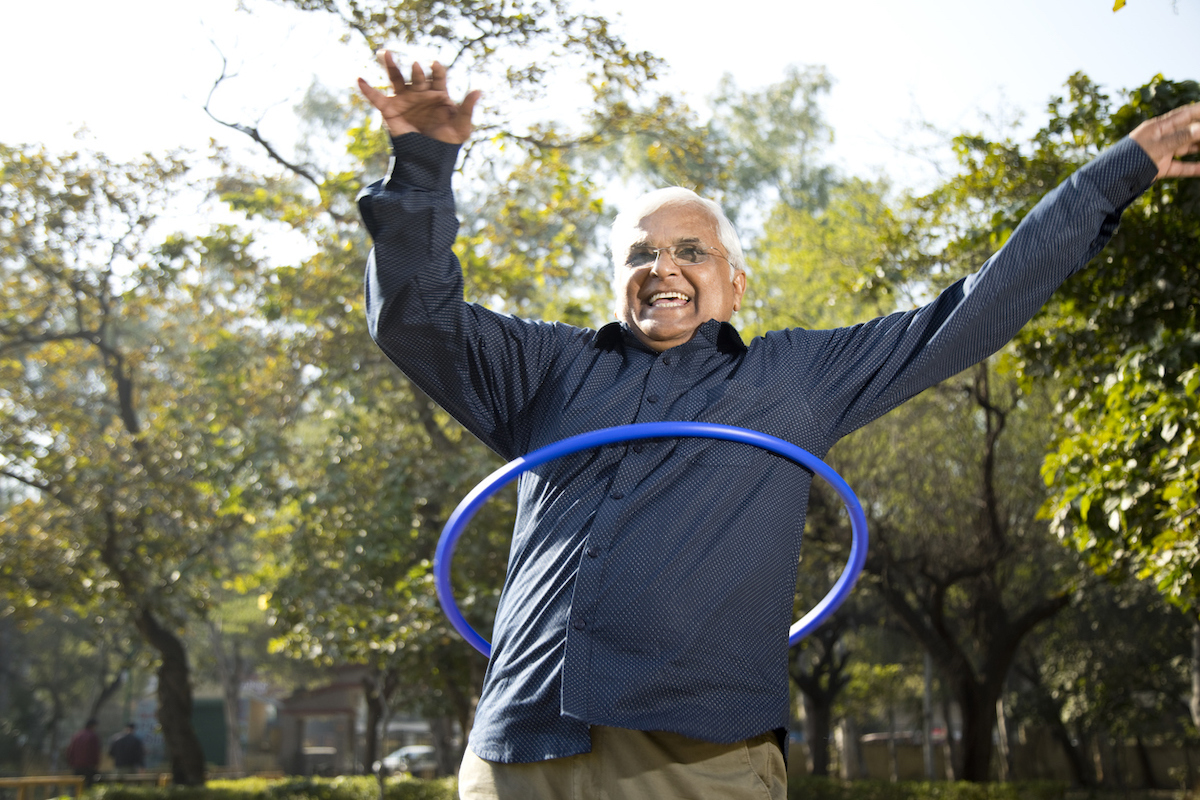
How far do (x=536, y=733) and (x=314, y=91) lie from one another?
84.0 ft

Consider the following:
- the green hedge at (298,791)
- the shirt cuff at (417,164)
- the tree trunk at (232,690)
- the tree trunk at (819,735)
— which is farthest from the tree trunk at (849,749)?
the shirt cuff at (417,164)

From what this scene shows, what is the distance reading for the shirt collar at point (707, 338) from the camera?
229 cm

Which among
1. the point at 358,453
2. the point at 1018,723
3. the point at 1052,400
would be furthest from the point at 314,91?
the point at 1018,723

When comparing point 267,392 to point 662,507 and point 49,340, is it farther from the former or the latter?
point 662,507

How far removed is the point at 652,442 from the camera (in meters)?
2.07

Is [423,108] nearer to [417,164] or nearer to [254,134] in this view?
[417,164]

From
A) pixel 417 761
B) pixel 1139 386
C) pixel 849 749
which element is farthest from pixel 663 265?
pixel 417 761

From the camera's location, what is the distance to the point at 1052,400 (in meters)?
13.3

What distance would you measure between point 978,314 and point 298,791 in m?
16.5

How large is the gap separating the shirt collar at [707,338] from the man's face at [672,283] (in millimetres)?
23

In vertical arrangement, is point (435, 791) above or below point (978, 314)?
below

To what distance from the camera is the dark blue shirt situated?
6.04 ft

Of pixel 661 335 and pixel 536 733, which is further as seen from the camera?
pixel 661 335

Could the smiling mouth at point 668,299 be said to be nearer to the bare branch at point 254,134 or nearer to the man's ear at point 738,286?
the man's ear at point 738,286
